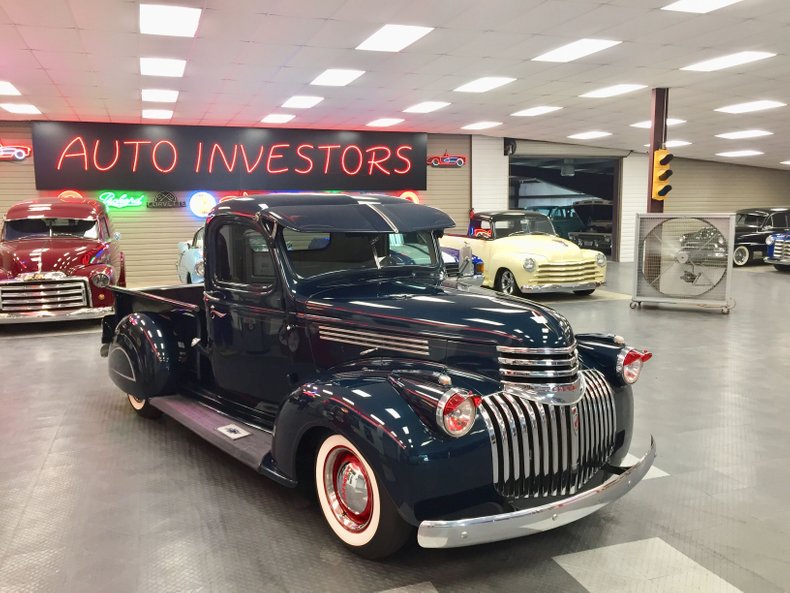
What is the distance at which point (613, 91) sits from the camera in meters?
11.0

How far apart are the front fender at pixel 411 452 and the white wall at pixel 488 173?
582 inches

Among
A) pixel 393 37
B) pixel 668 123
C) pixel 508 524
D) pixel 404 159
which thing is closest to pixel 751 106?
pixel 668 123

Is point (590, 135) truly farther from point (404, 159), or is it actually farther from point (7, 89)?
point (7, 89)

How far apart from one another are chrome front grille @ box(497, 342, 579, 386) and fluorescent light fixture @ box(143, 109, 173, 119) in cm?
1167

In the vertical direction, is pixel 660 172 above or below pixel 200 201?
above

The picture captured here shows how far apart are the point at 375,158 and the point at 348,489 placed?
13553mm

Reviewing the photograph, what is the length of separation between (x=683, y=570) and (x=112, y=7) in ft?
23.2

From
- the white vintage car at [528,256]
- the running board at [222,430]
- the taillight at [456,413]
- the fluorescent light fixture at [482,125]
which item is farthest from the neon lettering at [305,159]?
the taillight at [456,413]

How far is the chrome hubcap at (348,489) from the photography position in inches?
104

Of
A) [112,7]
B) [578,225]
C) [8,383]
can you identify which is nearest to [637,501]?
[8,383]

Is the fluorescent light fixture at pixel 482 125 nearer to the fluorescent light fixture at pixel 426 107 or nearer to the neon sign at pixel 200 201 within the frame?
the fluorescent light fixture at pixel 426 107

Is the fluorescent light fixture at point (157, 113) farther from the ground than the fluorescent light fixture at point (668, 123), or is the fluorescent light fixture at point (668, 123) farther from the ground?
the fluorescent light fixture at point (157, 113)

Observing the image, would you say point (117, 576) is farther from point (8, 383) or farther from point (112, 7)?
point (112, 7)

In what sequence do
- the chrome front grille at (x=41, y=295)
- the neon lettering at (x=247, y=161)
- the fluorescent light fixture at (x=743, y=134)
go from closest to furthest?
the chrome front grille at (x=41, y=295) → the neon lettering at (x=247, y=161) → the fluorescent light fixture at (x=743, y=134)
